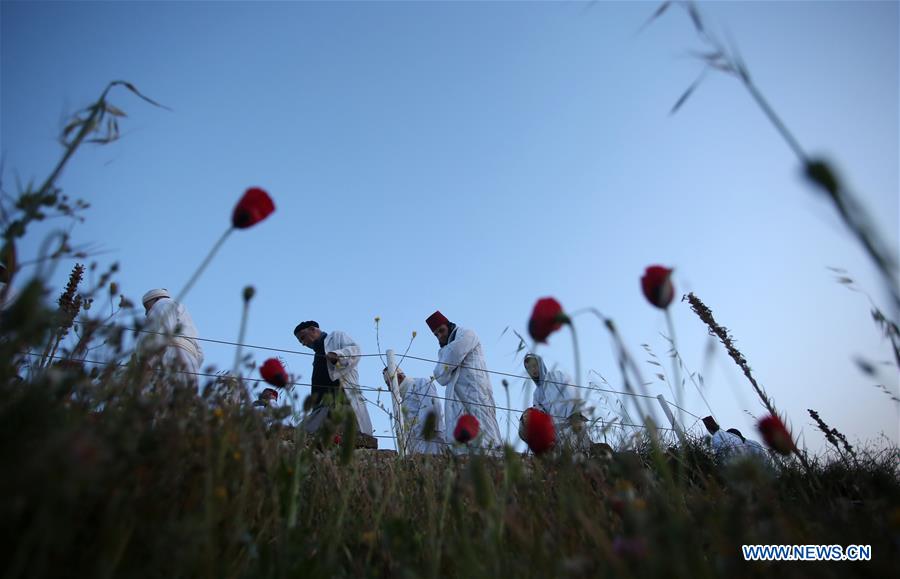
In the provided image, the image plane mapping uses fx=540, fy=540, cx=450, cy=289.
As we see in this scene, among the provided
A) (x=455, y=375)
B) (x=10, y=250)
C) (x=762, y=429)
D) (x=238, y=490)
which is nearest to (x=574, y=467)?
(x=762, y=429)

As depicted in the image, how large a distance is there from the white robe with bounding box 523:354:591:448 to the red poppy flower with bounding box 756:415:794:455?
0.65 m

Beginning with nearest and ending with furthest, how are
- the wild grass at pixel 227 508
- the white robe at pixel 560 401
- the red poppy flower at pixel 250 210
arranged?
the wild grass at pixel 227 508 < the red poppy flower at pixel 250 210 < the white robe at pixel 560 401

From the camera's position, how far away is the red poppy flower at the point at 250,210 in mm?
1536

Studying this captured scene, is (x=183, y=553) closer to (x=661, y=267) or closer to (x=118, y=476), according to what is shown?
(x=118, y=476)

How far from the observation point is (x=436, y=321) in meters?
7.51

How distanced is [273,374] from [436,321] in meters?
5.28

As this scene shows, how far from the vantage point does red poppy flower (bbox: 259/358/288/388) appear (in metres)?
2.24

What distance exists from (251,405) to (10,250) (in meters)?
1.01

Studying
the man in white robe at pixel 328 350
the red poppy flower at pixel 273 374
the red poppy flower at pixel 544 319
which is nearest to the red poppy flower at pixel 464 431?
the red poppy flower at pixel 544 319

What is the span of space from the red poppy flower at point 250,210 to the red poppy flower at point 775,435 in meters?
1.81

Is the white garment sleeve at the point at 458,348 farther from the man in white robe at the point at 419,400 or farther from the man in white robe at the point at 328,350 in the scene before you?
the man in white robe at the point at 328,350

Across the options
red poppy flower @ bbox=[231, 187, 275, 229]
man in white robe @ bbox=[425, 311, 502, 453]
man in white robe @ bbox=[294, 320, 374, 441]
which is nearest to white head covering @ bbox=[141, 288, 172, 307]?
man in white robe @ bbox=[294, 320, 374, 441]

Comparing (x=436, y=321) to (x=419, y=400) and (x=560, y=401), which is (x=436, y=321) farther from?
A: (x=560, y=401)

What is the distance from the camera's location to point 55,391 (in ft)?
4.45
